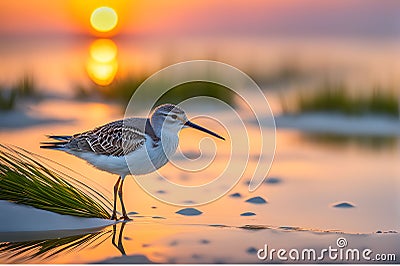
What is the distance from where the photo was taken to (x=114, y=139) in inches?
327

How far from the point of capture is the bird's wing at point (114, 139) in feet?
26.8

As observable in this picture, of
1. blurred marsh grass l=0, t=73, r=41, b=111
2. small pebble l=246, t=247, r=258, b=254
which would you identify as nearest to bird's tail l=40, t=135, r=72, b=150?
small pebble l=246, t=247, r=258, b=254

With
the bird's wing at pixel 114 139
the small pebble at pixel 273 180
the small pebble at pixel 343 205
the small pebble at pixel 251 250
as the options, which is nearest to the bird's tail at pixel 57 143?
the bird's wing at pixel 114 139

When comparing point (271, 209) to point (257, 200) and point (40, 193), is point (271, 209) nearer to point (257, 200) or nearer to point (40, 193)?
point (257, 200)

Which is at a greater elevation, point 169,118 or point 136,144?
point 169,118

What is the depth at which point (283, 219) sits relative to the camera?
844 centimetres

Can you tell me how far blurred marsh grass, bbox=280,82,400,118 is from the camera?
14.8 meters

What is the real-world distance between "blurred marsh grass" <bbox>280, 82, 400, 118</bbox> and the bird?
273 inches

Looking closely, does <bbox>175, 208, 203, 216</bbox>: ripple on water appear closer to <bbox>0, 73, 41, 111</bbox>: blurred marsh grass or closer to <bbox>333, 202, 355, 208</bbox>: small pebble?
<bbox>333, 202, 355, 208</bbox>: small pebble

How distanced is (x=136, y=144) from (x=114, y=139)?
0.28m

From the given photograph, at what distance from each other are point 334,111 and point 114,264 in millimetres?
8731

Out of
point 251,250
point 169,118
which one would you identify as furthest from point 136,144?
point 251,250

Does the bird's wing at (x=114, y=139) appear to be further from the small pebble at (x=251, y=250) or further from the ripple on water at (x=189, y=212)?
the small pebble at (x=251, y=250)

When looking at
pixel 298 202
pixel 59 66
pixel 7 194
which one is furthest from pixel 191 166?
pixel 59 66
